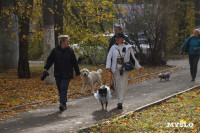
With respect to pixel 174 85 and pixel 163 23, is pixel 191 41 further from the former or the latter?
pixel 163 23

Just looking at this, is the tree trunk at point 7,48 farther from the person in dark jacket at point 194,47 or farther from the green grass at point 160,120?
the green grass at point 160,120

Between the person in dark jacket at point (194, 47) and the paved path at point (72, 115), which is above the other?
the person in dark jacket at point (194, 47)

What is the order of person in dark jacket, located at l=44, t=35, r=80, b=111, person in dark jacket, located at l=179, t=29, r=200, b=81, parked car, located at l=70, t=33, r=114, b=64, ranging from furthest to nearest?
1. parked car, located at l=70, t=33, r=114, b=64
2. person in dark jacket, located at l=179, t=29, r=200, b=81
3. person in dark jacket, located at l=44, t=35, r=80, b=111

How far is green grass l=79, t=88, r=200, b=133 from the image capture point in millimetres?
6996

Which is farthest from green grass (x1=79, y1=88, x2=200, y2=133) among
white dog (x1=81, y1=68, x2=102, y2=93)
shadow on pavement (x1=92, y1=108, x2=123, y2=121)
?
white dog (x1=81, y1=68, x2=102, y2=93)

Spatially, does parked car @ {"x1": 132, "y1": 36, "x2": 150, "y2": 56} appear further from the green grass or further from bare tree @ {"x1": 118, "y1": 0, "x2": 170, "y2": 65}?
the green grass

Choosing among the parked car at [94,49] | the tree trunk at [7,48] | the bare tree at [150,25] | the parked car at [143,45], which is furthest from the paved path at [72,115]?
the tree trunk at [7,48]

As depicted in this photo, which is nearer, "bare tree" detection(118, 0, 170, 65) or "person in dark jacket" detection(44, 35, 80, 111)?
"person in dark jacket" detection(44, 35, 80, 111)

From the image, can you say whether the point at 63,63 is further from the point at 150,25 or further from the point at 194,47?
the point at 150,25

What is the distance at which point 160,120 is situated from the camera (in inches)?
308

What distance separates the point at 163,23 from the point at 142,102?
11.5 meters

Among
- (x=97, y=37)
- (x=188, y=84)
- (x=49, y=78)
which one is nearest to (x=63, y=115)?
(x=49, y=78)

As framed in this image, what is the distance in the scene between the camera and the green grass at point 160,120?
6996 millimetres

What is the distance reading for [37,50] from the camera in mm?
33938
